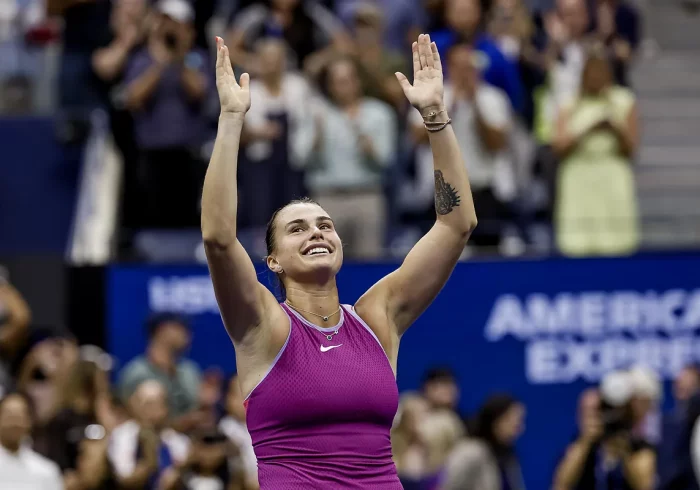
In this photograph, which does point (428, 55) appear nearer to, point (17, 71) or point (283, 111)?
point (283, 111)

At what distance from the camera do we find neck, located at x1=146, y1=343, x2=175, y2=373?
959 centimetres

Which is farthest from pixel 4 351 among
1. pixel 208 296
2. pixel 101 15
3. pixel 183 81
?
pixel 101 15

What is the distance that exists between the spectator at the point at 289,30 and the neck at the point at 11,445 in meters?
3.98

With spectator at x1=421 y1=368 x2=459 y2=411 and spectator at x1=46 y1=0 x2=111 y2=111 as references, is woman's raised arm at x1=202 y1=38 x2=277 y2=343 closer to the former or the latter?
spectator at x1=421 y1=368 x2=459 y2=411

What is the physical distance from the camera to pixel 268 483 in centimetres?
428

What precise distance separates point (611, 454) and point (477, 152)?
284cm

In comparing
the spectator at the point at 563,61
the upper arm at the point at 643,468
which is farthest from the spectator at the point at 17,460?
the spectator at the point at 563,61

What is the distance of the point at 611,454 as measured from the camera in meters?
8.72

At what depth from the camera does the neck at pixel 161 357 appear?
9586mm

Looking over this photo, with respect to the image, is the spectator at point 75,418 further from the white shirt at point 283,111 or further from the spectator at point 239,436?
the white shirt at point 283,111

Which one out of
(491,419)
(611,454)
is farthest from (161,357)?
(611,454)

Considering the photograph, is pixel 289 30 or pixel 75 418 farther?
pixel 289 30

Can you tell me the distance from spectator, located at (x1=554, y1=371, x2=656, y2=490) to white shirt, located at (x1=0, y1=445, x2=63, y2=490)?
10.1 feet

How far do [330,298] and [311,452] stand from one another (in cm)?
52
